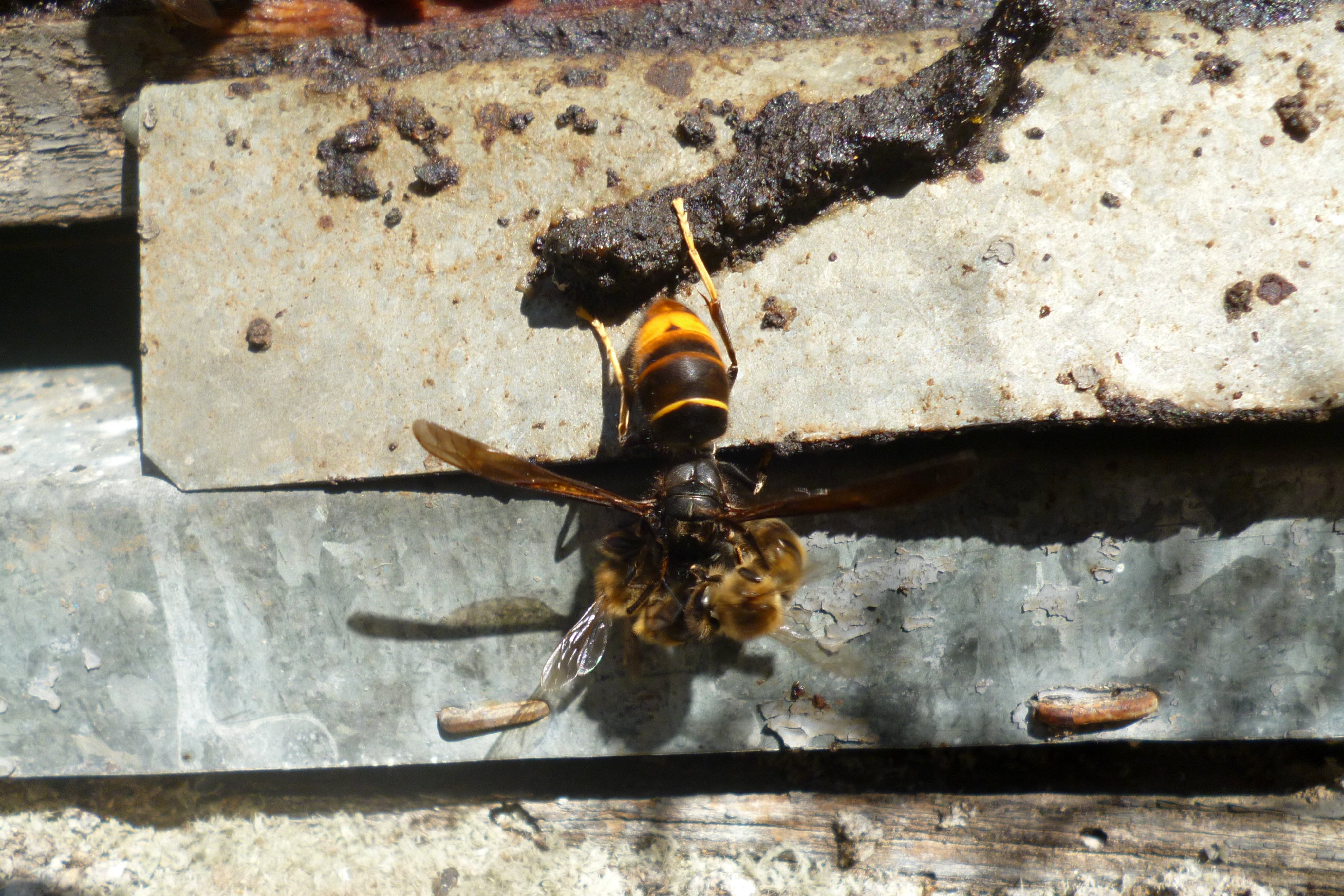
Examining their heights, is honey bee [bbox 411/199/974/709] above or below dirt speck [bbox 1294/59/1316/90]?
below

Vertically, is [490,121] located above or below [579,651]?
above

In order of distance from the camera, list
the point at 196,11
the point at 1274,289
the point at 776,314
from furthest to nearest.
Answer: the point at 196,11 < the point at 776,314 < the point at 1274,289

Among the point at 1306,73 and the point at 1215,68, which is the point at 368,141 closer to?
the point at 1215,68

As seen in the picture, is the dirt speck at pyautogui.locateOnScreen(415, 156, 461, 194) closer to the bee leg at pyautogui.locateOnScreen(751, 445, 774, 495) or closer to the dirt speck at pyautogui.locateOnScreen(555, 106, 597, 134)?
the dirt speck at pyautogui.locateOnScreen(555, 106, 597, 134)

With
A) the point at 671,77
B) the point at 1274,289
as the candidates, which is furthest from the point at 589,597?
the point at 1274,289

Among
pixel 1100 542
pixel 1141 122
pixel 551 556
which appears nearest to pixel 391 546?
pixel 551 556

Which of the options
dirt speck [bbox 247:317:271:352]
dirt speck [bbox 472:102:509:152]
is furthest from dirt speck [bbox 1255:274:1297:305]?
dirt speck [bbox 247:317:271:352]

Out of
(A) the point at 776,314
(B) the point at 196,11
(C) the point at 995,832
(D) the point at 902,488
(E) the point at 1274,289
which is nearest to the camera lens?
(D) the point at 902,488
